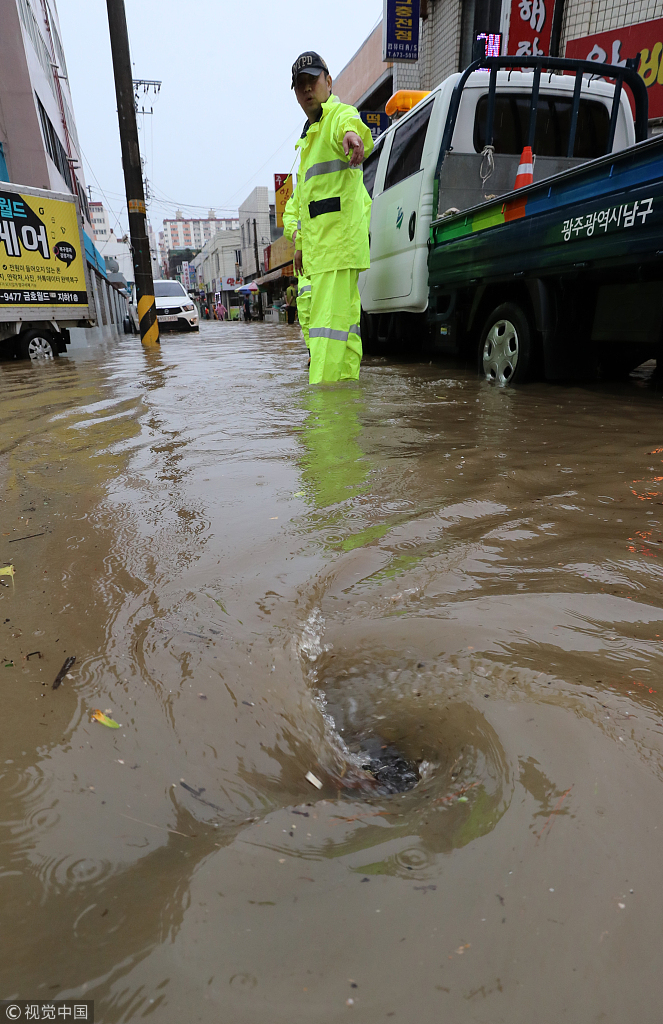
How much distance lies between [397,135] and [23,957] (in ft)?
20.7

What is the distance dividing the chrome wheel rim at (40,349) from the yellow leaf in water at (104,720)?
9460mm

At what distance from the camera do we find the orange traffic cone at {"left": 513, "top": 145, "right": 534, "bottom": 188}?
441 centimetres

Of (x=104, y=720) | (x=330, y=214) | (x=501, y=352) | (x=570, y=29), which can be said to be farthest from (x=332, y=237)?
(x=570, y=29)

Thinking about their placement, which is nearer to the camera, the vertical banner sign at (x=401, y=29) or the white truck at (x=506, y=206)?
the white truck at (x=506, y=206)

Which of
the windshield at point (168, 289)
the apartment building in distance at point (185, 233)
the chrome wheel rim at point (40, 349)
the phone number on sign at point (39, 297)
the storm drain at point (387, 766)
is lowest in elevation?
the storm drain at point (387, 766)

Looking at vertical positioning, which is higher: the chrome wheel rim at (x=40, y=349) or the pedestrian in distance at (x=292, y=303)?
the pedestrian in distance at (x=292, y=303)

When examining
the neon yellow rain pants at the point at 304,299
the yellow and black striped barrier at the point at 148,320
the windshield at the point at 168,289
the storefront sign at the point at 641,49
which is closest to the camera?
the neon yellow rain pants at the point at 304,299

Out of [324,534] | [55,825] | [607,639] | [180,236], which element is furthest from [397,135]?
[180,236]

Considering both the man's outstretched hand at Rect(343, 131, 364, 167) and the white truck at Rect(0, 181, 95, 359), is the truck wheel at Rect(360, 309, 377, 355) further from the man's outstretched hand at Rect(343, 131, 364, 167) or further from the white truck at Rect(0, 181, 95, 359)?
the white truck at Rect(0, 181, 95, 359)

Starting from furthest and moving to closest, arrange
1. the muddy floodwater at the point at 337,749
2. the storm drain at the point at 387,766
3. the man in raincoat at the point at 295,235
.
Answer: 1. the man in raincoat at the point at 295,235
2. the storm drain at the point at 387,766
3. the muddy floodwater at the point at 337,749

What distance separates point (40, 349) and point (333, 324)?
6.58 meters

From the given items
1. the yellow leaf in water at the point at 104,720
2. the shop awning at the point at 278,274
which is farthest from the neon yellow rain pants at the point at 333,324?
the shop awning at the point at 278,274

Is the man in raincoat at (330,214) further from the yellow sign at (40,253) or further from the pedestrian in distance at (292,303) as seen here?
the pedestrian in distance at (292,303)

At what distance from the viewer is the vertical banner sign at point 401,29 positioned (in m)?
11.9
